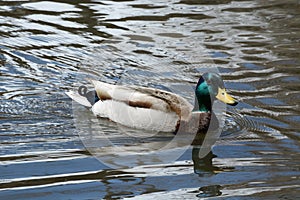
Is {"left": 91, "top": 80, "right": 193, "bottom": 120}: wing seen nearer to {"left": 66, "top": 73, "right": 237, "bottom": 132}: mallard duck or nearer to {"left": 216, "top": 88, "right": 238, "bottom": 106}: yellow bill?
{"left": 66, "top": 73, "right": 237, "bottom": 132}: mallard duck

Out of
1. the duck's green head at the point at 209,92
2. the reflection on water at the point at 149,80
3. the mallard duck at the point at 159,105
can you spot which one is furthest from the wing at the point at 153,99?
the reflection on water at the point at 149,80

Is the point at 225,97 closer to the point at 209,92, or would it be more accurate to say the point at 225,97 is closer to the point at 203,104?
the point at 209,92

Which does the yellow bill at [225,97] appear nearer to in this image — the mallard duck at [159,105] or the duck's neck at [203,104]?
the mallard duck at [159,105]

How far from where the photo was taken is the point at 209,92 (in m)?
9.26

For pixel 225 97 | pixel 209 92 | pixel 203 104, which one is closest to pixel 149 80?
pixel 203 104

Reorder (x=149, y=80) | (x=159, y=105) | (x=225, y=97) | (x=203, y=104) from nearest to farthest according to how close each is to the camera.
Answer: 1. (x=225, y=97)
2. (x=159, y=105)
3. (x=203, y=104)
4. (x=149, y=80)

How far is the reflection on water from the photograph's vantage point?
739cm

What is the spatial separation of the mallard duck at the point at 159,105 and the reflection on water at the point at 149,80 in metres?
0.24

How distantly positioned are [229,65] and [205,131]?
2.17m

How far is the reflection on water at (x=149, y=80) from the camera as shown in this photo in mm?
7395

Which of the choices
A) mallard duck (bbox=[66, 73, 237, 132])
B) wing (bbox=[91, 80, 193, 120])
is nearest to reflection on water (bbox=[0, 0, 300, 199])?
mallard duck (bbox=[66, 73, 237, 132])

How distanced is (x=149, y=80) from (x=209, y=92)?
1.65 meters

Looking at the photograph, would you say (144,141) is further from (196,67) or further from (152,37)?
(152,37)

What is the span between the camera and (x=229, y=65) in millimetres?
11242
